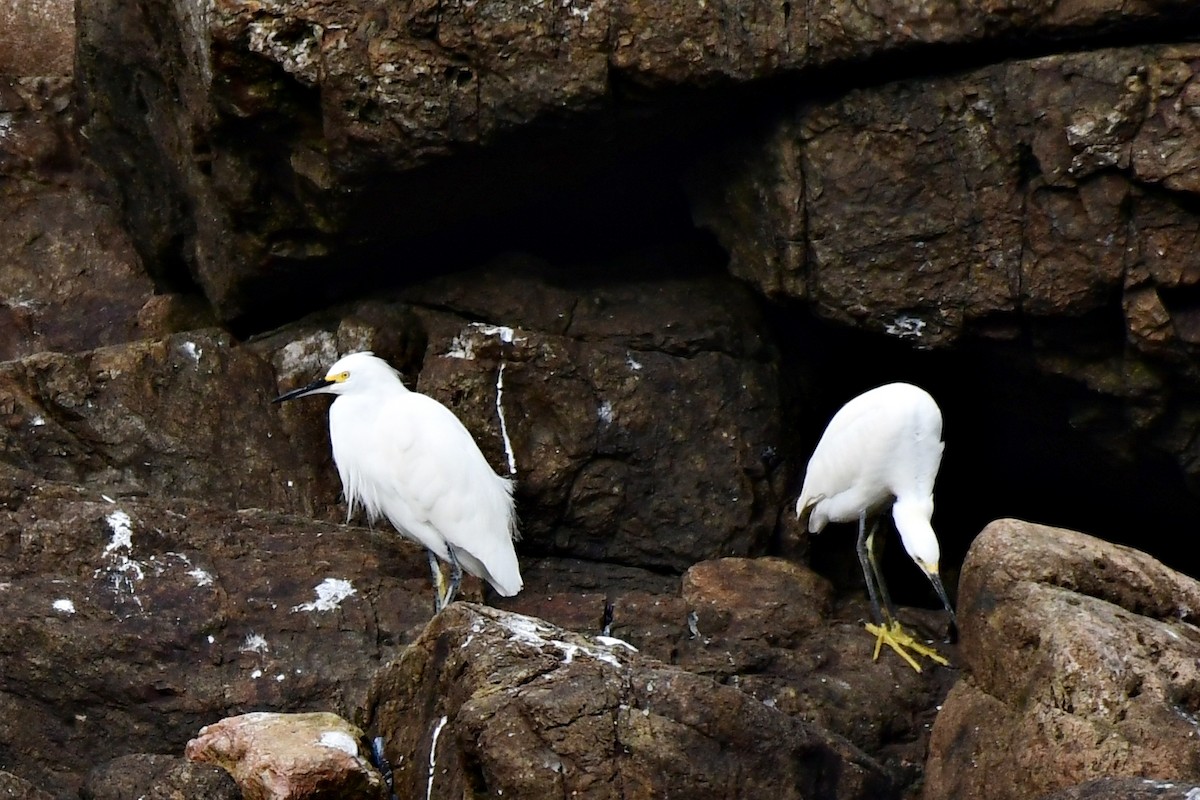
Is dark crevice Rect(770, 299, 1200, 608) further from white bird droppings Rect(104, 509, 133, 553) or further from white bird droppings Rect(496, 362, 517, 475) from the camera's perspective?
white bird droppings Rect(104, 509, 133, 553)

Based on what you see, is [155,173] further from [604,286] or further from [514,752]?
[514,752]

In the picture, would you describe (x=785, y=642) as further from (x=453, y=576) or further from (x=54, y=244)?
(x=54, y=244)

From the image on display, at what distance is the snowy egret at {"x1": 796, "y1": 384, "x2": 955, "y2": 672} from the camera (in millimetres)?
9352

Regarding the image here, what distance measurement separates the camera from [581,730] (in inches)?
240

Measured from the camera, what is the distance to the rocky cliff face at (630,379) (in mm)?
6648

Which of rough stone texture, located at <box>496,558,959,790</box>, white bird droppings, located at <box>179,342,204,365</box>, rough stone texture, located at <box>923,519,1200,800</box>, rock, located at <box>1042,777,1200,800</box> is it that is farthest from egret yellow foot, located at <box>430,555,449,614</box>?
rock, located at <box>1042,777,1200,800</box>

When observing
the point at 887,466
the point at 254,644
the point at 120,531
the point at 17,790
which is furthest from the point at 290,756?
the point at 887,466

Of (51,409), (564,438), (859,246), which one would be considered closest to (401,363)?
(564,438)

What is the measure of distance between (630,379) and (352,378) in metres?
1.61

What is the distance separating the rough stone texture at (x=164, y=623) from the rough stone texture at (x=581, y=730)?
1.12 metres

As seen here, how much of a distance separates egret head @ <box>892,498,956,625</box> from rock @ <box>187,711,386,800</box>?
11.6ft

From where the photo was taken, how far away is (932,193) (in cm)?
884

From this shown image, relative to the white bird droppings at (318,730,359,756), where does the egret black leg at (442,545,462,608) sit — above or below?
above

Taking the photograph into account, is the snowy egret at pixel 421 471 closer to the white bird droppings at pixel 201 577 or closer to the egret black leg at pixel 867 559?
the white bird droppings at pixel 201 577
